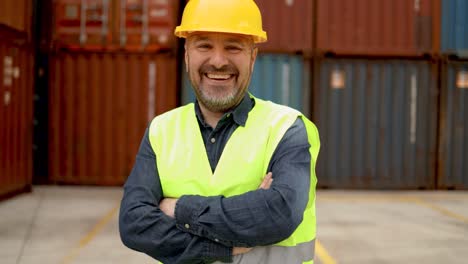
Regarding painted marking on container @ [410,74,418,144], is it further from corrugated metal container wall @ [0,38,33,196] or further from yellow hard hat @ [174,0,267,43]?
yellow hard hat @ [174,0,267,43]

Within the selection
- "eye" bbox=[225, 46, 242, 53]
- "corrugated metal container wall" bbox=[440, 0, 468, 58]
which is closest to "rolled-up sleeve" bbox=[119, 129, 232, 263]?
"eye" bbox=[225, 46, 242, 53]

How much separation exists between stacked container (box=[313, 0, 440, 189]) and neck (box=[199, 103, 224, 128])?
11.3 m

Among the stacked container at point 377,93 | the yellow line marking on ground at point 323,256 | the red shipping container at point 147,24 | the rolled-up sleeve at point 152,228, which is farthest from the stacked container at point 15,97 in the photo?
the rolled-up sleeve at point 152,228

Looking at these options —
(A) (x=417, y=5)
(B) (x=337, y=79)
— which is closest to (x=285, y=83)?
(B) (x=337, y=79)

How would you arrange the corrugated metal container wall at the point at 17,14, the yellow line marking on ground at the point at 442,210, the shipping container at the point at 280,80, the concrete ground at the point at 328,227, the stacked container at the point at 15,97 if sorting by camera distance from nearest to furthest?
the concrete ground at the point at 328,227, the yellow line marking on ground at the point at 442,210, the corrugated metal container wall at the point at 17,14, the stacked container at the point at 15,97, the shipping container at the point at 280,80

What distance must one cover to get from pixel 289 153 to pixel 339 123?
11632mm

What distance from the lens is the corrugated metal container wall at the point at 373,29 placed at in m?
13.9

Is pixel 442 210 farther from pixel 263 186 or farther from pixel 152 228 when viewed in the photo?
pixel 152 228

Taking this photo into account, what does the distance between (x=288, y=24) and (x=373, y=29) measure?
199 cm

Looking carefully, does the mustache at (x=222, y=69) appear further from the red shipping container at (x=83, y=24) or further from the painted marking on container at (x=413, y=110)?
the painted marking on container at (x=413, y=110)

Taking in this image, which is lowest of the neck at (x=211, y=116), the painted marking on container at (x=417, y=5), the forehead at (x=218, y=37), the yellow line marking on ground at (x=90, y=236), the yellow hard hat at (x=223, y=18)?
the yellow line marking on ground at (x=90, y=236)

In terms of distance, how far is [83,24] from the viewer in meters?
13.6

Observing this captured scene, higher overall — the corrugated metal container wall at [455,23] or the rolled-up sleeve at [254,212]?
the corrugated metal container wall at [455,23]

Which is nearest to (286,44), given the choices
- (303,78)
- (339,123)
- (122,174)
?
(303,78)
